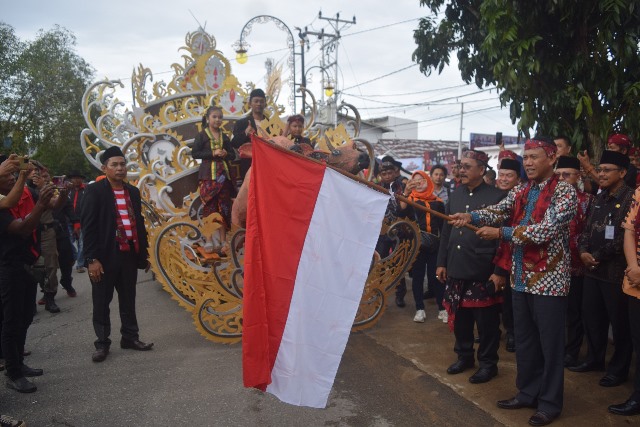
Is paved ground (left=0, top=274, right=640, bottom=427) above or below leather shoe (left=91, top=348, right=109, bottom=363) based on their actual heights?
below

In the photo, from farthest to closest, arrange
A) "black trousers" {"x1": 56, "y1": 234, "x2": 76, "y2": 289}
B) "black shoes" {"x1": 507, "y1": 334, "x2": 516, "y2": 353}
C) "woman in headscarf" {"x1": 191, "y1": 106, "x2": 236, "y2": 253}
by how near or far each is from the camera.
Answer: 1. "black trousers" {"x1": 56, "y1": 234, "x2": 76, "y2": 289}
2. "woman in headscarf" {"x1": 191, "y1": 106, "x2": 236, "y2": 253}
3. "black shoes" {"x1": 507, "y1": 334, "x2": 516, "y2": 353}

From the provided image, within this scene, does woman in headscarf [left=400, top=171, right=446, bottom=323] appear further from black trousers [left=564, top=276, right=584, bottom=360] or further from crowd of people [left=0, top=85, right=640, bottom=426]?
black trousers [left=564, top=276, right=584, bottom=360]

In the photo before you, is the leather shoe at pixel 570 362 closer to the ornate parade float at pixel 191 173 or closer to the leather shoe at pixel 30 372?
the ornate parade float at pixel 191 173

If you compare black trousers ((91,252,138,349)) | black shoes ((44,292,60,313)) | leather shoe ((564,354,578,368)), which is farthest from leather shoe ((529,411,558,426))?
black shoes ((44,292,60,313))

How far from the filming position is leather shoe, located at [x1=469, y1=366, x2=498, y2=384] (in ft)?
13.7

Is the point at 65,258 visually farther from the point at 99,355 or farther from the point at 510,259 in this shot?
the point at 510,259

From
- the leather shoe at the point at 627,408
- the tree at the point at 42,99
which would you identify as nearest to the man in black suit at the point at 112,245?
the leather shoe at the point at 627,408

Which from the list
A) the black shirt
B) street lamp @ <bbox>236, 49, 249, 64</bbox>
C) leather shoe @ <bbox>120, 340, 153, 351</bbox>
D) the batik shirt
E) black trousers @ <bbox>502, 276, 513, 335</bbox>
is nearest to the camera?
the batik shirt

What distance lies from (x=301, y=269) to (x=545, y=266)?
67.5 inches

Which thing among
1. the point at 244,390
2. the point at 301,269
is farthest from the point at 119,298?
the point at 301,269

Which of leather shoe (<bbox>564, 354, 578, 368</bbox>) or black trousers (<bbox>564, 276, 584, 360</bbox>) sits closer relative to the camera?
leather shoe (<bbox>564, 354, 578, 368</bbox>)

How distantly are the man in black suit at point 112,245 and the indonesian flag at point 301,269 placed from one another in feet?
7.67

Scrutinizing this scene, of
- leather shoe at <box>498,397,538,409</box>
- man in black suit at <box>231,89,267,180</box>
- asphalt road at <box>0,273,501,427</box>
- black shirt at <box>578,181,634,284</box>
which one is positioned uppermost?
man in black suit at <box>231,89,267,180</box>

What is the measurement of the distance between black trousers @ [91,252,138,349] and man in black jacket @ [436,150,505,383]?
314 cm
